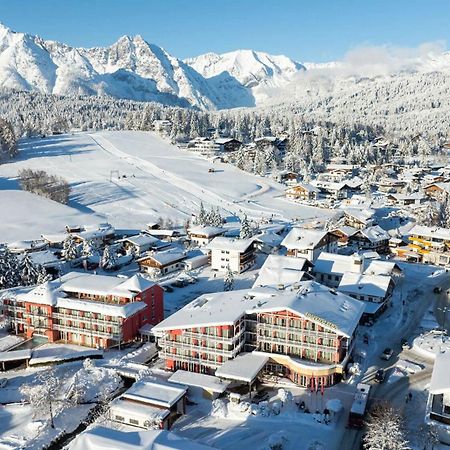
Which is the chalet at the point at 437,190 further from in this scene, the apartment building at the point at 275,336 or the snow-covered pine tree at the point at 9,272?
the snow-covered pine tree at the point at 9,272

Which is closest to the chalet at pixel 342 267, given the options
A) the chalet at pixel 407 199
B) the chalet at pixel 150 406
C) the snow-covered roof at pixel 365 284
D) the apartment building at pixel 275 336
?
the snow-covered roof at pixel 365 284

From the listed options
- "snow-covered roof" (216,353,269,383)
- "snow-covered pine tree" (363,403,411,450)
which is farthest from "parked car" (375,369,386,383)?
"snow-covered roof" (216,353,269,383)

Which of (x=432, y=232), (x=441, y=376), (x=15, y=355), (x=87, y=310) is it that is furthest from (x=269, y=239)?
(x=441, y=376)

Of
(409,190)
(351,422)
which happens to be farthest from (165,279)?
(409,190)

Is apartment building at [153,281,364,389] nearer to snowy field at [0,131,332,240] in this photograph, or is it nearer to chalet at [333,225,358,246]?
chalet at [333,225,358,246]

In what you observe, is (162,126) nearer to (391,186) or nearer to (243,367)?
(391,186)

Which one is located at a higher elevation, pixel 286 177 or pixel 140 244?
pixel 286 177

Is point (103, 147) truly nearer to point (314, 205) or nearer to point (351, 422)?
point (314, 205)
